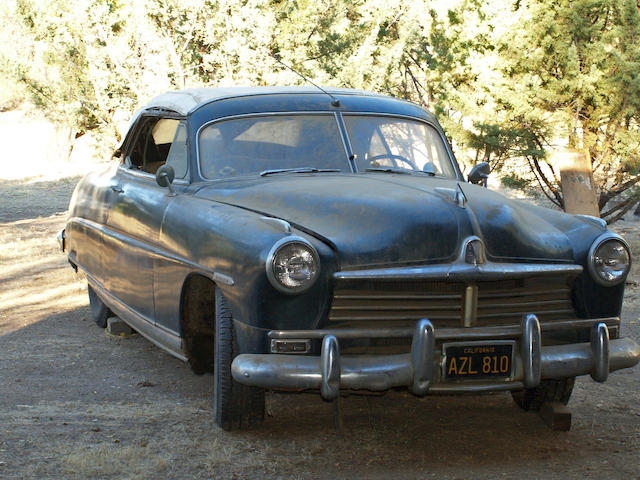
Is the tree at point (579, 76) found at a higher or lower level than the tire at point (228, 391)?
higher

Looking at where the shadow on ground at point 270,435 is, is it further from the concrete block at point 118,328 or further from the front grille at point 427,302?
the concrete block at point 118,328

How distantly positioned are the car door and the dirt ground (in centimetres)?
56

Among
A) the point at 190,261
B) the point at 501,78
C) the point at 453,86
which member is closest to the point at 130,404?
the point at 190,261

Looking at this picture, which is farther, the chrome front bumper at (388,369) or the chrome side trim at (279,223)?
the chrome side trim at (279,223)

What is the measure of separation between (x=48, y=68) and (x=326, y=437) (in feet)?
57.3

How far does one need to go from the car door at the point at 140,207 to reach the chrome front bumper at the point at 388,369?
1.43 m

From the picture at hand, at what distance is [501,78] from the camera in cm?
1099

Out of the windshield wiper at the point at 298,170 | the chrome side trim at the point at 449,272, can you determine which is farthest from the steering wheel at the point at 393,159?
the chrome side trim at the point at 449,272

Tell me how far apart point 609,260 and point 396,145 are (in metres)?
1.67

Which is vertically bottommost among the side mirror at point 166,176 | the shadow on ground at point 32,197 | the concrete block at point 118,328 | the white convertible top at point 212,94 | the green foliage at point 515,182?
the shadow on ground at point 32,197

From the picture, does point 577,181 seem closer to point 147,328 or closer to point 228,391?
point 147,328

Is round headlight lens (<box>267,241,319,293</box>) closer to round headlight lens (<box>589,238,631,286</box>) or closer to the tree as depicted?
round headlight lens (<box>589,238,631,286</box>)

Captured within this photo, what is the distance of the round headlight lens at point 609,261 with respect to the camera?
177 inches

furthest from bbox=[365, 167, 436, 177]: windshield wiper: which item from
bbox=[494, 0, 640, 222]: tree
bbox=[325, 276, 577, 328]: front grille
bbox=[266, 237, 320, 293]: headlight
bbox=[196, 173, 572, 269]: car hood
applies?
bbox=[494, 0, 640, 222]: tree
